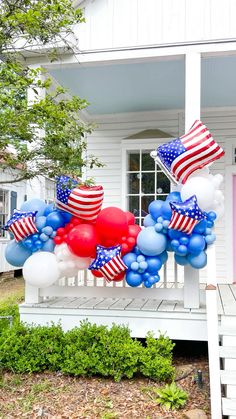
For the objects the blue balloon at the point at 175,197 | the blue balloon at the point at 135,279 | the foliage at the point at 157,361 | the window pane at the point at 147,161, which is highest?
the window pane at the point at 147,161

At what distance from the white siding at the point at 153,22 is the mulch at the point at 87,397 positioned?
3.65 m

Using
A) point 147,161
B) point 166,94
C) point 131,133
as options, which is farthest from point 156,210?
point 131,133

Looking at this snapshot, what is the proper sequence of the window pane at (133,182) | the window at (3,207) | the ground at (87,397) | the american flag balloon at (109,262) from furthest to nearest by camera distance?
1. the window at (3,207)
2. the window pane at (133,182)
3. the american flag balloon at (109,262)
4. the ground at (87,397)

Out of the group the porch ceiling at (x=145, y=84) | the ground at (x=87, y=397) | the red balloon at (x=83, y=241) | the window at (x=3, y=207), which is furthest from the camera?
the window at (x=3, y=207)

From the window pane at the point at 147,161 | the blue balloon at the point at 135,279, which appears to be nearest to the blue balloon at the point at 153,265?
the blue balloon at the point at 135,279

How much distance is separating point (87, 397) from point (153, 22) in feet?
13.6

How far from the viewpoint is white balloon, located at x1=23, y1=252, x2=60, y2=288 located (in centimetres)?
438

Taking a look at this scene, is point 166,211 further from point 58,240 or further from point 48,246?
point 48,246

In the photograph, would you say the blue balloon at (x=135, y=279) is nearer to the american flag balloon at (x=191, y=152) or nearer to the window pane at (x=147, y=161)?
the american flag balloon at (x=191, y=152)

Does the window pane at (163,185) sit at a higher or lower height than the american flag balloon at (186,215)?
higher

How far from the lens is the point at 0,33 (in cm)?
368

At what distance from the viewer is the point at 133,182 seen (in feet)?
24.3

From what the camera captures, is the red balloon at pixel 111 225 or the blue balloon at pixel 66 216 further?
the blue balloon at pixel 66 216

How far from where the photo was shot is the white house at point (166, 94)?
4.37 metres
